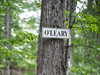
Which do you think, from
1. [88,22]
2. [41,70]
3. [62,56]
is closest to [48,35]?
[62,56]

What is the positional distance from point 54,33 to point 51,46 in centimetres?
22

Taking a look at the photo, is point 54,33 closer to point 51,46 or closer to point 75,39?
point 51,46

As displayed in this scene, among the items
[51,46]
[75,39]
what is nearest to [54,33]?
[51,46]

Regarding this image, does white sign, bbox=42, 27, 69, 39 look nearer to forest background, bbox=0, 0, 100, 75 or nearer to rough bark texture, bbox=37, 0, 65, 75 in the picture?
rough bark texture, bbox=37, 0, 65, 75

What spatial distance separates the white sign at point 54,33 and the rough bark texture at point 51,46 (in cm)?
8

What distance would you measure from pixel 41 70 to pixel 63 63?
1.26ft

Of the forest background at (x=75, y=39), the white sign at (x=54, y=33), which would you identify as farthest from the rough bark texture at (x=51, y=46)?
the forest background at (x=75, y=39)

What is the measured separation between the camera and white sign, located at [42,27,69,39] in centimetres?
171

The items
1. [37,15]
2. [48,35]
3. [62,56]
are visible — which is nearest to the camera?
[48,35]

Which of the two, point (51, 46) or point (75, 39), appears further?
point (75, 39)

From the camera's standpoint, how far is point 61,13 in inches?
72.1

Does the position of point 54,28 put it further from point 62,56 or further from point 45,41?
point 62,56

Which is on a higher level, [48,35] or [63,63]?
[48,35]

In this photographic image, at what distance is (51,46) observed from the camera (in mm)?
1770
